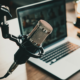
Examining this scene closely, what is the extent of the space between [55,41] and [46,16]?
21 centimetres

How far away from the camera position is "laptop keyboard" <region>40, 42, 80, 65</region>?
816 mm

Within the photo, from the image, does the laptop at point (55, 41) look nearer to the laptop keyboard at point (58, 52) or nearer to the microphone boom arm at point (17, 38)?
the laptop keyboard at point (58, 52)

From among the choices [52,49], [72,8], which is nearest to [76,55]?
[52,49]

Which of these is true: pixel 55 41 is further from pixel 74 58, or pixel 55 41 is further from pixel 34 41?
pixel 34 41

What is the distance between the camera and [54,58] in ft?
2.68

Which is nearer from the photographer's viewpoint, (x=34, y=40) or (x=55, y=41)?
(x=34, y=40)

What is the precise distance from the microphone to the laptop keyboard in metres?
0.31

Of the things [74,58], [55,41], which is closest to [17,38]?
[74,58]

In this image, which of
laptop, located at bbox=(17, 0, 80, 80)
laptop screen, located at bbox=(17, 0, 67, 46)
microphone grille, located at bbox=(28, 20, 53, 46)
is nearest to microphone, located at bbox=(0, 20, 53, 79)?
microphone grille, located at bbox=(28, 20, 53, 46)

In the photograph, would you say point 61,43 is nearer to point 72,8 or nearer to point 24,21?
point 24,21

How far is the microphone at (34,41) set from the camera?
445 mm

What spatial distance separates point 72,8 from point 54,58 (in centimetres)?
117

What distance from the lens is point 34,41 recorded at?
0.47 meters

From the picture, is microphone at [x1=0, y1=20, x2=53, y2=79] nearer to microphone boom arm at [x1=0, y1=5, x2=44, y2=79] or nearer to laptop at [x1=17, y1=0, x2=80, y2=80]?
microphone boom arm at [x1=0, y1=5, x2=44, y2=79]
